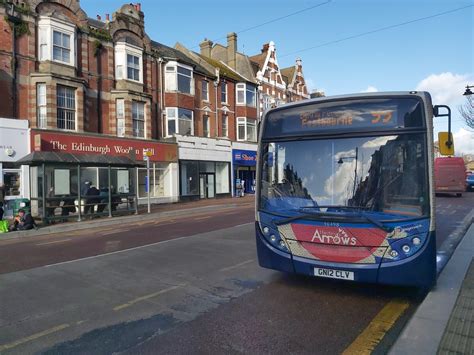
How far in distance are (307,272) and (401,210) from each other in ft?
4.83

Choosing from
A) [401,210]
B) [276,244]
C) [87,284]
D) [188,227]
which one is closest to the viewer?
[401,210]

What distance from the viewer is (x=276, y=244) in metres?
5.41

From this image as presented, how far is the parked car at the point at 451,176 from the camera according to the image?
2486 centimetres

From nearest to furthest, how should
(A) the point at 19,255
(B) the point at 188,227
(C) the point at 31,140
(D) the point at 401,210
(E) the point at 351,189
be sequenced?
(D) the point at 401,210 → (E) the point at 351,189 → (A) the point at 19,255 → (B) the point at 188,227 → (C) the point at 31,140

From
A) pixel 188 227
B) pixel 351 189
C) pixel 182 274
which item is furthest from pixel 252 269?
pixel 188 227

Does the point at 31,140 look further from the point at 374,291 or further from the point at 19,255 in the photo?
the point at 374,291

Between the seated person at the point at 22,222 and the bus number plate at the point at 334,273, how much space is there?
12.1 metres

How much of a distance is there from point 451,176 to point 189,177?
1803 cm

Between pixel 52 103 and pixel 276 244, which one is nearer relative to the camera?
pixel 276 244

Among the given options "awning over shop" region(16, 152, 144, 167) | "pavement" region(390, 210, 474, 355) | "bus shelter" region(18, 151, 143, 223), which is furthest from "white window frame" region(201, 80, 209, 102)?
"pavement" region(390, 210, 474, 355)

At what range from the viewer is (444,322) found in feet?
13.1

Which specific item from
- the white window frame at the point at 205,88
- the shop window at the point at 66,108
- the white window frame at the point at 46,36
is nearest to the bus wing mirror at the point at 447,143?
the shop window at the point at 66,108

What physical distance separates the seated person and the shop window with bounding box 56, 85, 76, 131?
297 inches

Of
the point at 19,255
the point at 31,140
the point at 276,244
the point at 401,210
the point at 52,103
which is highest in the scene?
the point at 52,103
